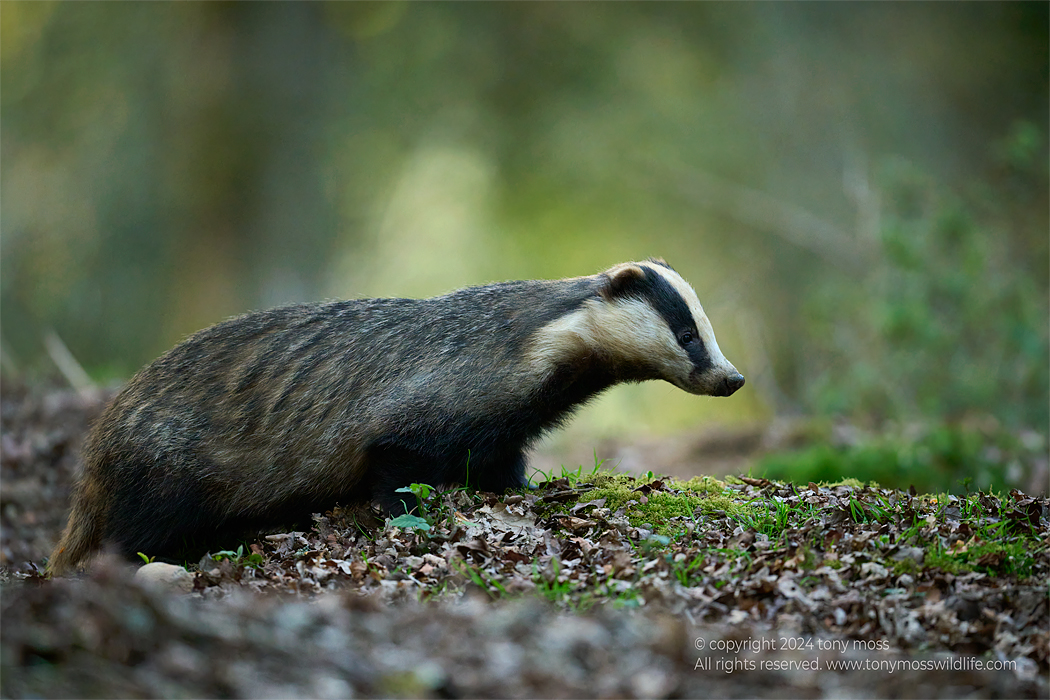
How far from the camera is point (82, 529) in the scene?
6441 millimetres

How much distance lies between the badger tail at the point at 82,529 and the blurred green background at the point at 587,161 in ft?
22.0

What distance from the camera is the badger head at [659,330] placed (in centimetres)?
623

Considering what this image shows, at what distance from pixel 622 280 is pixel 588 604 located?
2487mm

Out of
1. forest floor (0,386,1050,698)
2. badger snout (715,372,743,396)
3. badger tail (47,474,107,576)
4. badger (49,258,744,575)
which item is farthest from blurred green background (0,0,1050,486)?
forest floor (0,386,1050,698)

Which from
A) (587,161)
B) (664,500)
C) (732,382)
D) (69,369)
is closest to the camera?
(664,500)

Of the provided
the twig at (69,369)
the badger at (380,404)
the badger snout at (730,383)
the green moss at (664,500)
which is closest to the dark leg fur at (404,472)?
the badger at (380,404)

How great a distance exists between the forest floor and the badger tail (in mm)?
318

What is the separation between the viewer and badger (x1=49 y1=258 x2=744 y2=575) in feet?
19.8

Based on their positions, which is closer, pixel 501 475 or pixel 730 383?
pixel 730 383

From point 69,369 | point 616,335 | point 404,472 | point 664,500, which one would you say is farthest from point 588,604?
point 69,369

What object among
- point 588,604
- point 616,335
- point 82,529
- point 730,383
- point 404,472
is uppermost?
point 616,335

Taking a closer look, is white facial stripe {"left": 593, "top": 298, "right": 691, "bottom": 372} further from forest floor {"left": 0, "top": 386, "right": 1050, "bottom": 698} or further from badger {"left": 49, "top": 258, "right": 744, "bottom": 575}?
forest floor {"left": 0, "top": 386, "right": 1050, "bottom": 698}

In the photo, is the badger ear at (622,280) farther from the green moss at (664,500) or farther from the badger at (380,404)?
the green moss at (664,500)

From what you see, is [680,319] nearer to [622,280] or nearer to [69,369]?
[622,280]
